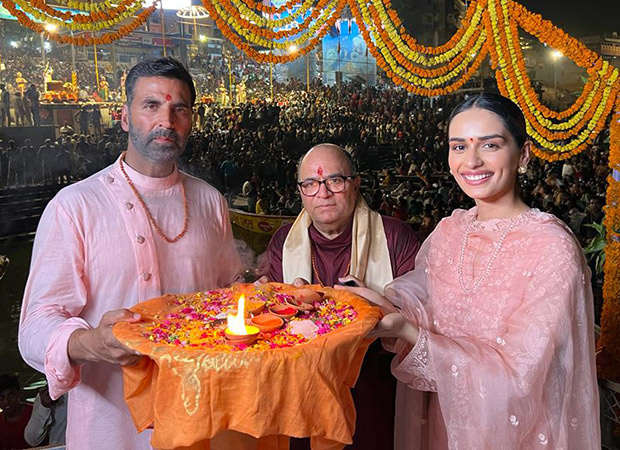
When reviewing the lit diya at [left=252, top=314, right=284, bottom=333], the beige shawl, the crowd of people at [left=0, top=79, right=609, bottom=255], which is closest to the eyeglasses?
the beige shawl

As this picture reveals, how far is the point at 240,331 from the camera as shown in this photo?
1.69 m

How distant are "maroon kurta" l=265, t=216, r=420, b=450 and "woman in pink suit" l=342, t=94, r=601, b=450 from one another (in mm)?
504

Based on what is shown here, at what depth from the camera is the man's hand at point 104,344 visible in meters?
1.71

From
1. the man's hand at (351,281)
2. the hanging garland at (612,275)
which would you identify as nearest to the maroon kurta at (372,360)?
the man's hand at (351,281)

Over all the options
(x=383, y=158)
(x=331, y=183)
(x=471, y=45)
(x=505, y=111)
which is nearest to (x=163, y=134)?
(x=331, y=183)

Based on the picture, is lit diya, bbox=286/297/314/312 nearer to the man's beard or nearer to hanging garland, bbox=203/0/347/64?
the man's beard

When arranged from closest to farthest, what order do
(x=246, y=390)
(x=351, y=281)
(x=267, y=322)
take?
1. (x=246, y=390)
2. (x=267, y=322)
3. (x=351, y=281)

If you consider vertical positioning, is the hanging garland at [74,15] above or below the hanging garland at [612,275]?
above

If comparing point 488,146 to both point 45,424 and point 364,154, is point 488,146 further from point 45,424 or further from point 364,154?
point 364,154

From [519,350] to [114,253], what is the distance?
5.19 ft

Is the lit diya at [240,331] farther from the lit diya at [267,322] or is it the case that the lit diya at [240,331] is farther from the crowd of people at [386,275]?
the crowd of people at [386,275]

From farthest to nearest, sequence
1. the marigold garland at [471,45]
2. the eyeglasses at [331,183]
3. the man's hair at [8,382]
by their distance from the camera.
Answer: the man's hair at [8,382]
the marigold garland at [471,45]
the eyeglasses at [331,183]

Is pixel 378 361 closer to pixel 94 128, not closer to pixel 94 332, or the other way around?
pixel 94 332

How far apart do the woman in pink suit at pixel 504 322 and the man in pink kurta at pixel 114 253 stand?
0.86m
